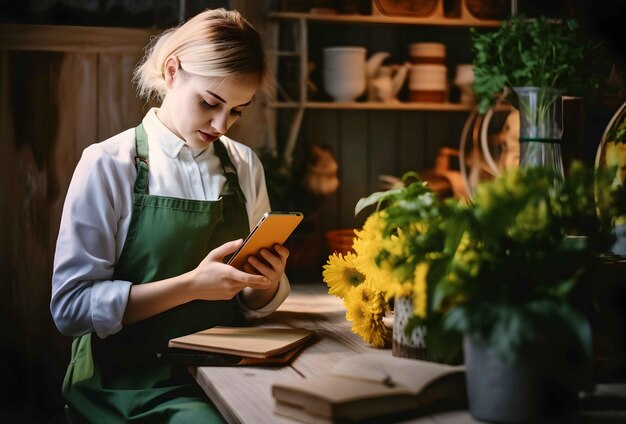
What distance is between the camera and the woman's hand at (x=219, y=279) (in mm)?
1623

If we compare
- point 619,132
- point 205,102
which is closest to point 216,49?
point 205,102

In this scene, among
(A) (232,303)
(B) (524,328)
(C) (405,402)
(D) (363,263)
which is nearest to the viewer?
(B) (524,328)

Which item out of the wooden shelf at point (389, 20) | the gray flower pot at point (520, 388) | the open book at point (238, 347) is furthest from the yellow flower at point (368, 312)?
the wooden shelf at point (389, 20)

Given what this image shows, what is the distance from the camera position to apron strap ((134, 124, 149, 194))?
177 cm

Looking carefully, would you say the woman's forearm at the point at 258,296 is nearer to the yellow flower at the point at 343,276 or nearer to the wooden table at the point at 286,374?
the wooden table at the point at 286,374

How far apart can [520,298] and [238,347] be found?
23.3 inches

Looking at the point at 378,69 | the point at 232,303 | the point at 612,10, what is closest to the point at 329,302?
the point at 232,303

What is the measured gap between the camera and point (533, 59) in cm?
184

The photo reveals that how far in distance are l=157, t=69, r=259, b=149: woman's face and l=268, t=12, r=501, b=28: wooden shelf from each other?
4.86 ft

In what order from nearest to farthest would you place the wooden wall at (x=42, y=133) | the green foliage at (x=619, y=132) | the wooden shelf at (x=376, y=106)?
the green foliage at (x=619, y=132)
the wooden wall at (x=42, y=133)
the wooden shelf at (x=376, y=106)

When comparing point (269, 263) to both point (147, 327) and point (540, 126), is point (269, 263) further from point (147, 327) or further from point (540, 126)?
point (540, 126)

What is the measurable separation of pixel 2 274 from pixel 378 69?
67.0 inches

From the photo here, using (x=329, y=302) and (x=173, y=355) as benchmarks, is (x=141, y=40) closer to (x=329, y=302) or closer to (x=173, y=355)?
(x=329, y=302)

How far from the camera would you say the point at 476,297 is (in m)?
1.04
